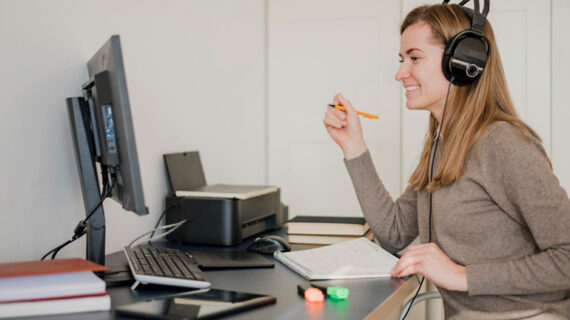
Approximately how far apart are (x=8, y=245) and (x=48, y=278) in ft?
0.97

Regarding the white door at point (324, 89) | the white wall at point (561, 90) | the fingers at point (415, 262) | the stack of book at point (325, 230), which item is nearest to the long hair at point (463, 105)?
the fingers at point (415, 262)

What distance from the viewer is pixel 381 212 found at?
139 centimetres

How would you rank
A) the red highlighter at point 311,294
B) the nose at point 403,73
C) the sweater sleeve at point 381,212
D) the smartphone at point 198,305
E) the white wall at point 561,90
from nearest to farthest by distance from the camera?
the smartphone at point 198,305 → the red highlighter at point 311,294 → the nose at point 403,73 → the sweater sleeve at point 381,212 → the white wall at point 561,90

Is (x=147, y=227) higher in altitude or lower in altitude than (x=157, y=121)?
lower

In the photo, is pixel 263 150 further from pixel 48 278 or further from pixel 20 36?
pixel 48 278

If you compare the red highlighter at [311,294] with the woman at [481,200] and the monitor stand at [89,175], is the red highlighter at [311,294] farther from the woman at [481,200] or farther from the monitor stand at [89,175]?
the monitor stand at [89,175]

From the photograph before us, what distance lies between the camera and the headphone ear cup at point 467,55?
1.14m

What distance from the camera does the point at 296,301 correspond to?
920 mm

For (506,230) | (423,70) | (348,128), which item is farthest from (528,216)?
(348,128)

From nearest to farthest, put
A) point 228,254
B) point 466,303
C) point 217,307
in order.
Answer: point 217,307 → point 466,303 → point 228,254

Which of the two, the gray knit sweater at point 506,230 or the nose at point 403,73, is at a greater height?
the nose at point 403,73

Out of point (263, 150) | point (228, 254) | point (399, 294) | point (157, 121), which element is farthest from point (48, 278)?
point (263, 150)

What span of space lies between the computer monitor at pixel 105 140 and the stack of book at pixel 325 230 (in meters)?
0.59

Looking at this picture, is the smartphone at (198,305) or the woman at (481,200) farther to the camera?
the woman at (481,200)
